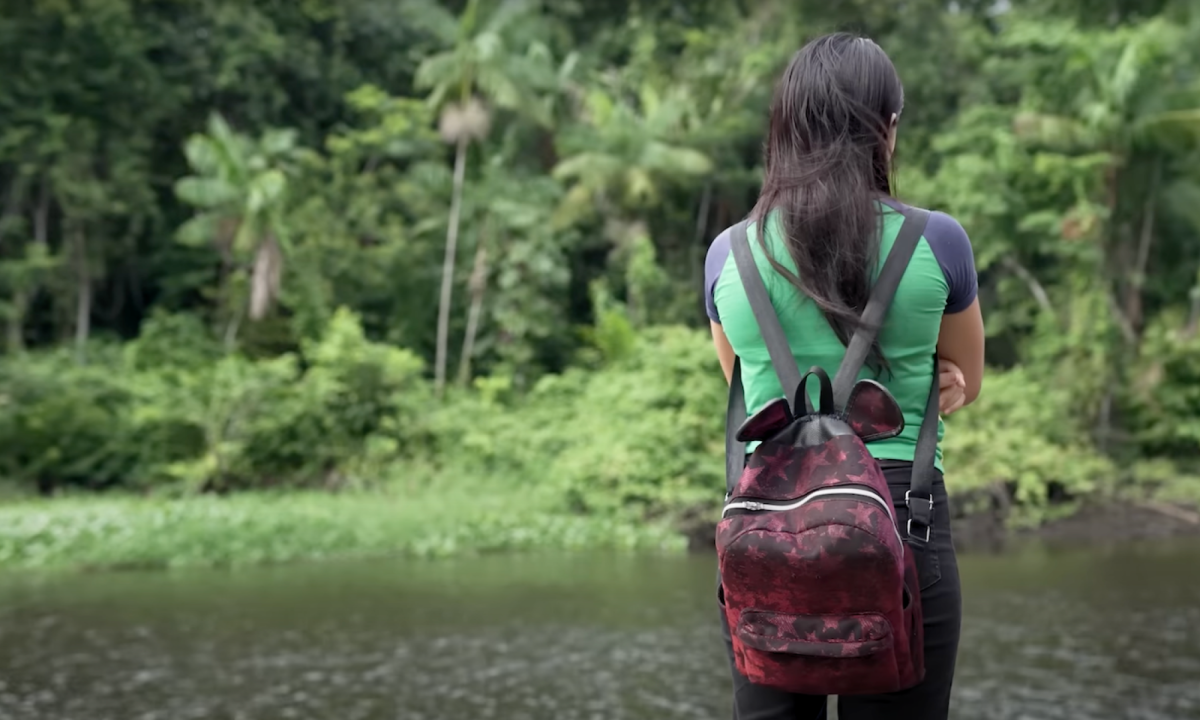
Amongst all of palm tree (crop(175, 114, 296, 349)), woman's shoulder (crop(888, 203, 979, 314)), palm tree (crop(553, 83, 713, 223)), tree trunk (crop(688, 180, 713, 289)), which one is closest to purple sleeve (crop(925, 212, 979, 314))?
woman's shoulder (crop(888, 203, 979, 314))

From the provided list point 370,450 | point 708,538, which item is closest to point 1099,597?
point 708,538

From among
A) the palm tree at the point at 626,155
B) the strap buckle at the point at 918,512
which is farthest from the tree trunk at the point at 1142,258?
the strap buckle at the point at 918,512

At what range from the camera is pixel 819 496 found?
168cm

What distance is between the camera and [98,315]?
81.1 ft

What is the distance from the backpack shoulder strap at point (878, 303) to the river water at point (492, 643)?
445cm

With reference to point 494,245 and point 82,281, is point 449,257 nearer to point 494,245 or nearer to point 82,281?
point 494,245

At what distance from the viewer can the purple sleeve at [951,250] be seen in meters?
1.79

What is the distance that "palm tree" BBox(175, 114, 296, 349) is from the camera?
65.8 ft

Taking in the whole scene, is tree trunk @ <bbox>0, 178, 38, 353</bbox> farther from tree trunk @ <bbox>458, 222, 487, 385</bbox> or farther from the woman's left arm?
the woman's left arm

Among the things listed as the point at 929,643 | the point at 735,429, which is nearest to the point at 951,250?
the point at 735,429

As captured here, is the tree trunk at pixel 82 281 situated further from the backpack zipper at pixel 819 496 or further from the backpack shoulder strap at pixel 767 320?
the backpack zipper at pixel 819 496

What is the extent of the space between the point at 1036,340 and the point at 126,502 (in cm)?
1290

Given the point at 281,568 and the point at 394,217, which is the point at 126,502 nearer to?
the point at 281,568

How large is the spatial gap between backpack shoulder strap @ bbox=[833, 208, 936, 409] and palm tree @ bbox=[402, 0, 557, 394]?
62.3 ft
